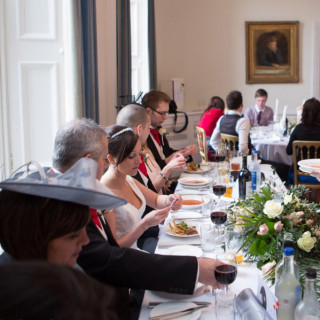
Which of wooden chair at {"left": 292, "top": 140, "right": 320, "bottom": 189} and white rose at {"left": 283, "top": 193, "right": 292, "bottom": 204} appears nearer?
white rose at {"left": 283, "top": 193, "right": 292, "bottom": 204}

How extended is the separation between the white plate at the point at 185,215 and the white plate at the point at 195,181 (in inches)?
32.2

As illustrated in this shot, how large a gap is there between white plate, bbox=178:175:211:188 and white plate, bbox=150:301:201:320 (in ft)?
6.62

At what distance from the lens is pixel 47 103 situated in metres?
3.82

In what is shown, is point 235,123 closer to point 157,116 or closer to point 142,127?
point 157,116

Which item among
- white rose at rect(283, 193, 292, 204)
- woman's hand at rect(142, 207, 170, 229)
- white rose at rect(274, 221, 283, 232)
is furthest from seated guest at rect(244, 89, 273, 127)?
white rose at rect(274, 221, 283, 232)

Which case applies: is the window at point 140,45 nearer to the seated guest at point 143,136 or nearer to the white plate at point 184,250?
the seated guest at point 143,136

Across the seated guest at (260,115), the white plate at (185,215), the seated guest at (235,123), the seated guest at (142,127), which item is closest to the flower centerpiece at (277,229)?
the white plate at (185,215)

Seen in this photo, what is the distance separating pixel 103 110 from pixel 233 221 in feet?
9.69

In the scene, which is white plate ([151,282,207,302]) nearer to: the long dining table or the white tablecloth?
the long dining table

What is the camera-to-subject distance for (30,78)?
12.1ft

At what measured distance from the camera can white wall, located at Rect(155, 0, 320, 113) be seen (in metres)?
8.78

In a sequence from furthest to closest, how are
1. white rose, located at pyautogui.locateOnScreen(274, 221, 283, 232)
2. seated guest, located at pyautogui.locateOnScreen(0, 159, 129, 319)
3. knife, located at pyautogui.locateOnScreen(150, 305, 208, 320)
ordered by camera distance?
white rose, located at pyautogui.locateOnScreen(274, 221, 283, 232)
knife, located at pyautogui.locateOnScreen(150, 305, 208, 320)
seated guest, located at pyautogui.locateOnScreen(0, 159, 129, 319)

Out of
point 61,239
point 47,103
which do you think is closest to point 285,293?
point 61,239

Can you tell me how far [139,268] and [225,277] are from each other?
307 mm
